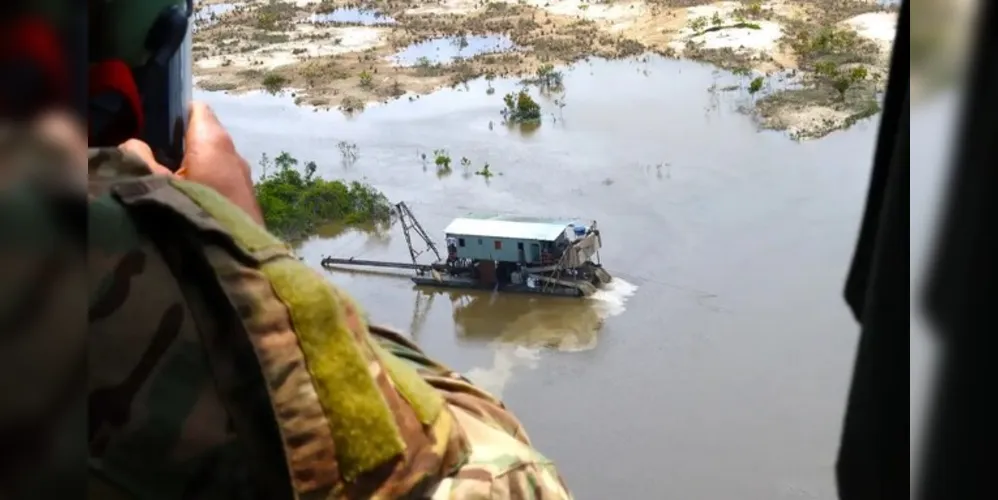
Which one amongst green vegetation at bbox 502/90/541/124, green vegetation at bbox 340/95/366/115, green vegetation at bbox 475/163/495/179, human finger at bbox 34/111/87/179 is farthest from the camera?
green vegetation at bbox 340/95/366/115

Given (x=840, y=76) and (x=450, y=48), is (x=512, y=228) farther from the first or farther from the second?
(x=450, y=48)

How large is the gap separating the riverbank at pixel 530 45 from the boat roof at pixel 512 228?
78.3 inches

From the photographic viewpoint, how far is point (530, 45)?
8508mm

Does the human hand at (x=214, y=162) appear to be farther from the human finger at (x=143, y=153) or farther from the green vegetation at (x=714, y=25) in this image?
the green vegetation at (x=714, y=25)

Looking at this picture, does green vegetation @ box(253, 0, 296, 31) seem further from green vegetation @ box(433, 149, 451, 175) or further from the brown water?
green vegetation @ box(433, 149, 451, 175)

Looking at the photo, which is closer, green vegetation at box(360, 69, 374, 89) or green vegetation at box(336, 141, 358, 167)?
green vegetation at box(336, 141, 358, 167)

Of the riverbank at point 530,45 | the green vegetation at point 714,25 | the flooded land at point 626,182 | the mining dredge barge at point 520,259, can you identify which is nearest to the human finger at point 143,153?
the flooded land at point 626,182

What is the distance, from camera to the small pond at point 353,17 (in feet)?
31.3

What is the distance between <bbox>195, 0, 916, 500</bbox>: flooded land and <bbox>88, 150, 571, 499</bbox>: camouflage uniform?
1.20 metres

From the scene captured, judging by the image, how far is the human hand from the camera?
636 mm

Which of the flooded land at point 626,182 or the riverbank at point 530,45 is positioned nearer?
the flooded land at point 626,182

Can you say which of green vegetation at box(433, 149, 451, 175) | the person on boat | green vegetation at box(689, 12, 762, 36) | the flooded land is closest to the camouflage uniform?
the person on boat

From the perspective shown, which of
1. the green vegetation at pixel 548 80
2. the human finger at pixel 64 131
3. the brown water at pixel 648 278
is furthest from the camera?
the green vegetation at pixel 548 80

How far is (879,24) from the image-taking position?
7.95 m
